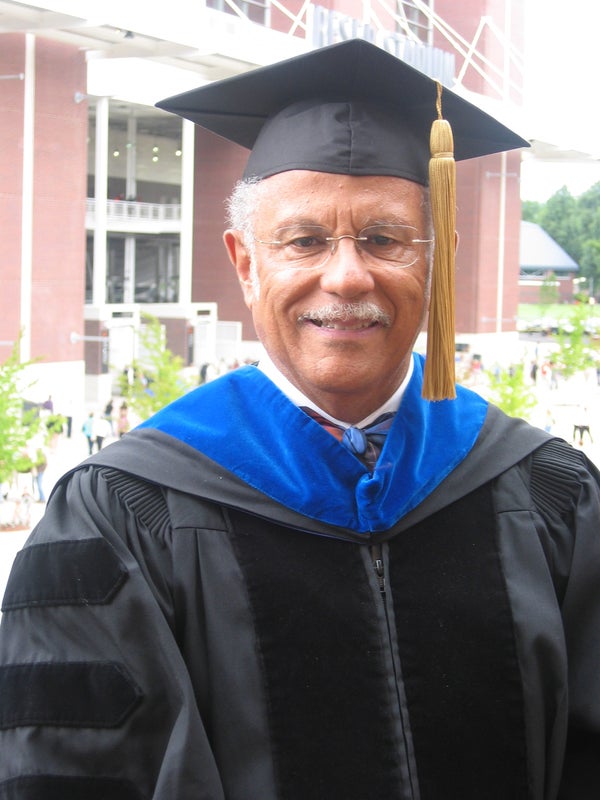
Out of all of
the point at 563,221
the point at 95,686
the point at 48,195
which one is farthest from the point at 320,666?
the point at 563,221

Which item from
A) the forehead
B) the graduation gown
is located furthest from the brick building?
the graduation gown

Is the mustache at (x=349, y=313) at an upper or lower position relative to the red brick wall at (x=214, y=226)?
lower

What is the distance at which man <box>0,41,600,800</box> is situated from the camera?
202cm

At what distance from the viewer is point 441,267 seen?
2318 millimetres

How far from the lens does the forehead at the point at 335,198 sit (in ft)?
7.34

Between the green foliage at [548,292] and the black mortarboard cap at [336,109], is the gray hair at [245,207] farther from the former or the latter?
the green foliage at [548,292]

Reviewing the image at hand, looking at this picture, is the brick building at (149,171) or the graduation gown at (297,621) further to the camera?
the brick building at (149,171)

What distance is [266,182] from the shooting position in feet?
7.72

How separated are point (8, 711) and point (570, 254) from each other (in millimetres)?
82894

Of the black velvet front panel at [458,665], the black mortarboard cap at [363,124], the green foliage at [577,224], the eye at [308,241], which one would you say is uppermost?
the green foliage at [577,224]

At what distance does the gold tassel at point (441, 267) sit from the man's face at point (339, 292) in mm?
31

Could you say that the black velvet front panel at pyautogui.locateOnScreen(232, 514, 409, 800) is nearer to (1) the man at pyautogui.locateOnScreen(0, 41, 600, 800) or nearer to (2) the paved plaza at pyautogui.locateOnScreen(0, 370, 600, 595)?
(1) the man at pyautogui.locateOnScreen(0, 41, 600, 800)

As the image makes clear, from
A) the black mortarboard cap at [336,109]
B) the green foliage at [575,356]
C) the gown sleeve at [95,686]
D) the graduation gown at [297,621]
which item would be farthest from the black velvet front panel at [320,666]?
the green foliage at [575,356]

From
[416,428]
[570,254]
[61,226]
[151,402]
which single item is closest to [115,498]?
[416,428]
